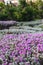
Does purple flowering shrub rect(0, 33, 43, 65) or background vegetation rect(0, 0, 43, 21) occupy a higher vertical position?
purple flowering shrub rect(0, 33, 43, 65)

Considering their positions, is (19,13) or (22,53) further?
(19,13)

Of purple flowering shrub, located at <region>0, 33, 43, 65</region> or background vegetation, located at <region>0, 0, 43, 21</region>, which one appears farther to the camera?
background vegetation, located at <region>0, 0, 43, 21</region>

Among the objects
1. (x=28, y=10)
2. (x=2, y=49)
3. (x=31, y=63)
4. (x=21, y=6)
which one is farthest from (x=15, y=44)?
(x=21, y=6)

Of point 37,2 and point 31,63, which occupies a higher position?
point 31,63

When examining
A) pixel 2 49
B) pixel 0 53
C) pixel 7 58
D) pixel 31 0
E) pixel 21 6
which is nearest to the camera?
pixel 7 58

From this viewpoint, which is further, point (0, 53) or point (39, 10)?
point (39, 10)

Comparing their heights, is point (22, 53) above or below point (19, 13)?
above

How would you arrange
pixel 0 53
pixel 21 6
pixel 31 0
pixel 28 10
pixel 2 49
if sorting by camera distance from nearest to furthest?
pixel 0 53 < pixel 2 49 < pixel 28 10 < pixel 21 6 < pixel 31 0

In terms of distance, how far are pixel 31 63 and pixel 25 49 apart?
58cm

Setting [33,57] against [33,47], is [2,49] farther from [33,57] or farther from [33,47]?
[33,57]

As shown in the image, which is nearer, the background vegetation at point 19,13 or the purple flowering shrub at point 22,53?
the purple flowering shrub at point 22,53

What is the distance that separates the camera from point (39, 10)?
1188cm

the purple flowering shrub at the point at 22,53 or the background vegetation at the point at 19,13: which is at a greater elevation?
the purple flowering shrub at the point at 22,53

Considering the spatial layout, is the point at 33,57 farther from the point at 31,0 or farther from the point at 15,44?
the point at 31,0
